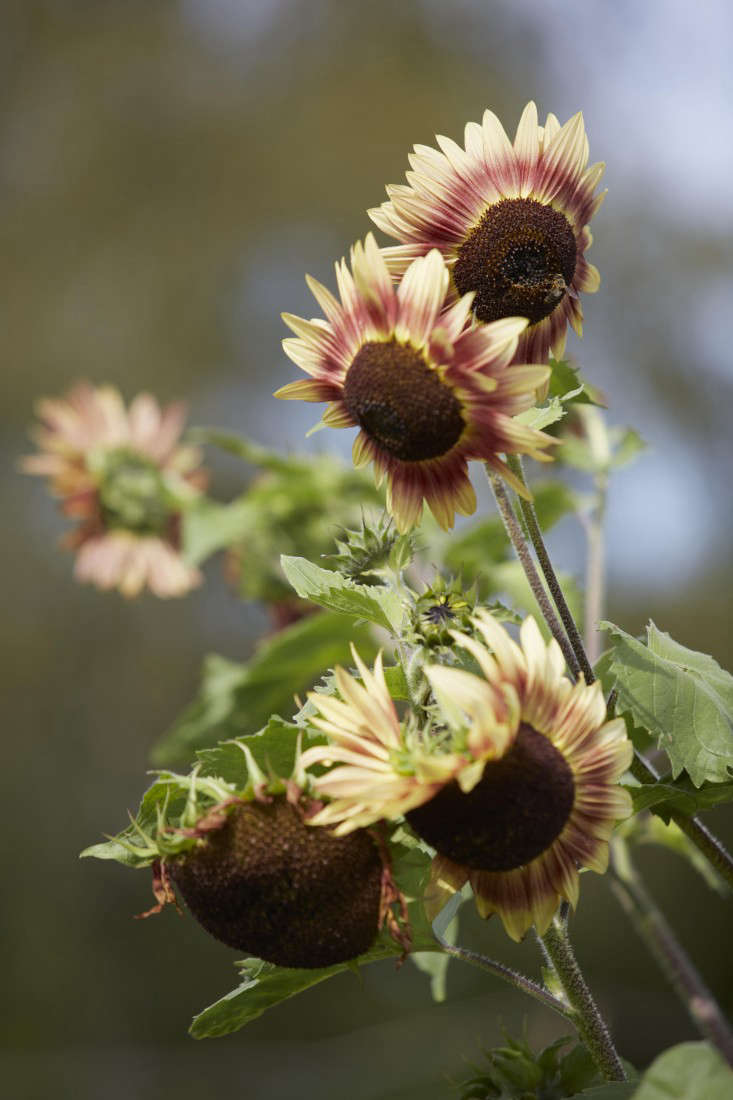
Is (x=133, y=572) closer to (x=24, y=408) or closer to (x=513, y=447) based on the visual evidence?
(x=513, y=447)

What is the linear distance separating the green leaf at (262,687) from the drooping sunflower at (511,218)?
14.1 inches

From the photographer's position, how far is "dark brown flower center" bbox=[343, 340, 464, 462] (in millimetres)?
247

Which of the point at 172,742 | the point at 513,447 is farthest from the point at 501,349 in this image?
the point at 172,742

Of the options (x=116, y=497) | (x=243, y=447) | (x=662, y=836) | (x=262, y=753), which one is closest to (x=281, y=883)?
(x=262, y=753)

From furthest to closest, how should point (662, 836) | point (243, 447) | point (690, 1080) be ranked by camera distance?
point (243, 447)
point (662, 836)
point (690, 1080)

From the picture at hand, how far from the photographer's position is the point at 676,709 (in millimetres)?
277

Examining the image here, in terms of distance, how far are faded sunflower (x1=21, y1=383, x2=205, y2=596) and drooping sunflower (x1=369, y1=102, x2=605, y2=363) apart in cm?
54

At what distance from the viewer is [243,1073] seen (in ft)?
5.87

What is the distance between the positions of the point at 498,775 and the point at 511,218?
0.15m

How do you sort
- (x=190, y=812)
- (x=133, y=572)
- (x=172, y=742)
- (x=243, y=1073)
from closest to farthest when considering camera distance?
(x=190, y=812) → (x=172, y=742) → (x=133, y=572) → (x=243, y=1073)

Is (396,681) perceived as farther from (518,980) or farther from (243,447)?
(243,447)

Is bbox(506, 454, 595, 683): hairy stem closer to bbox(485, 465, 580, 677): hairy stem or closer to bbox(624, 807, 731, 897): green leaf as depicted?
bbox(485, 465, 580, 677): hairy stem

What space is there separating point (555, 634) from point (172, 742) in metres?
0.45

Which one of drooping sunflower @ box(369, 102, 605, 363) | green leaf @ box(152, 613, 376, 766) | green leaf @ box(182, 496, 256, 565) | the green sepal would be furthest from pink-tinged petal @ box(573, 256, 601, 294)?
green leaf @ box(182, 496, 256, 565)
